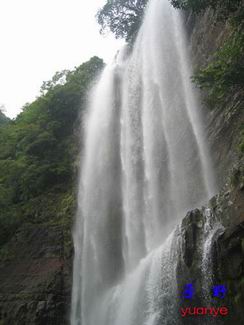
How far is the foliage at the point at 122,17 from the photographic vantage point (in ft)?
86.9

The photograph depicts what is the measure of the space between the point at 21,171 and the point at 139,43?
35.5ft

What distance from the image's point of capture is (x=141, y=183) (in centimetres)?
1677

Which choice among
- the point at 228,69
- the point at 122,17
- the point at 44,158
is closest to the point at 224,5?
the point at 228,69

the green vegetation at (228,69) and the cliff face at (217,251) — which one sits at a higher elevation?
the green vegetation at (228,69)

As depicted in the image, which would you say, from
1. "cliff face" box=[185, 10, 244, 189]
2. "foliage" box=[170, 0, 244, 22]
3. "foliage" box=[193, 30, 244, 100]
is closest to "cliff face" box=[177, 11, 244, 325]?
"cliff face" box=[185, 10, 244, 189]

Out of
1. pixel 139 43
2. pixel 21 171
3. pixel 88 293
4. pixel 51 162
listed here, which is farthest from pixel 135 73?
pixel 88 293

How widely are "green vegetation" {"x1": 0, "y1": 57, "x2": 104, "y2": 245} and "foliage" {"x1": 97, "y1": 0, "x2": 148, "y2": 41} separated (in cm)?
385

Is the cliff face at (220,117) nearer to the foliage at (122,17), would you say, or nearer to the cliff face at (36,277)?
the cliff face at (36,277)

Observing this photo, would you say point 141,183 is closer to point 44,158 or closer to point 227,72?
point 44,158

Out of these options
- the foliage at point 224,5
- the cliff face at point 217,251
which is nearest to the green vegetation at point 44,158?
the cliff face at point 217,251

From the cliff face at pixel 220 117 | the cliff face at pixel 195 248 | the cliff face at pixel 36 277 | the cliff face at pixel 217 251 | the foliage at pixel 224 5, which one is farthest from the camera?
the cliff face at pixel 36 277

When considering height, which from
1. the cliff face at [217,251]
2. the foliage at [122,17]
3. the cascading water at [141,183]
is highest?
the foliage at [122,17]

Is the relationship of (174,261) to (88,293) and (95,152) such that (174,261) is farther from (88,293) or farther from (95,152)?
(95,152)

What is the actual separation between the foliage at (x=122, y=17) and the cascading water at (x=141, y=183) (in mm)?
3325
